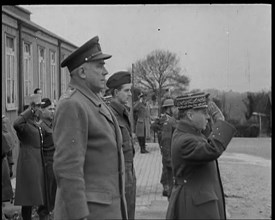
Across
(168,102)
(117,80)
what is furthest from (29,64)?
(117,80)

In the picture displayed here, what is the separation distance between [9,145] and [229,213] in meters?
2.74

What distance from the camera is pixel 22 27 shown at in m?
6.92

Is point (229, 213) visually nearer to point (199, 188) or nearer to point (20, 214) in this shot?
point (20, 214)

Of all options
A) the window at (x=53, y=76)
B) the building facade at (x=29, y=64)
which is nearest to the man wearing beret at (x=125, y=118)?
the building facade at (x=29, y=64)

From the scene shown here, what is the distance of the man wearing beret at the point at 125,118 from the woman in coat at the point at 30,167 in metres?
1.44

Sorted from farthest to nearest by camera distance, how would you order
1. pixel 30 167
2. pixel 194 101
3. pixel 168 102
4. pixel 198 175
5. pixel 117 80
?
pixel 168 102
pixel 30 167
pixel 117 80
pixel 194 101
pixel 198 175

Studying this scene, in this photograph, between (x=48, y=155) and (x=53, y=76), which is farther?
(x=53, y=76)

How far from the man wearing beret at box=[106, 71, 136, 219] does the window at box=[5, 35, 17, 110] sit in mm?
1635

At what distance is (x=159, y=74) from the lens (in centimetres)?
771

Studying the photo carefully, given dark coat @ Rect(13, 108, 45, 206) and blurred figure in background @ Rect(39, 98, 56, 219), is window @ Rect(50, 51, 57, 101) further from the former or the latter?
dark coat @ Rect(13, 108, 45, 206)

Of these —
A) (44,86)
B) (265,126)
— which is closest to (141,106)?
(265,126)

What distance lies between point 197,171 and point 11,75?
3259mm

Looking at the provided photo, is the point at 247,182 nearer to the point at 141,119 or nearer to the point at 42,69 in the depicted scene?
the point at 42,69

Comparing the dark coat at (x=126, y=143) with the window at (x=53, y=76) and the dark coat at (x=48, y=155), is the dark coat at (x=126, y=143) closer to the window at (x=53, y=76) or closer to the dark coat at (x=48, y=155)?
the dark coat at (x=48, y=155)
